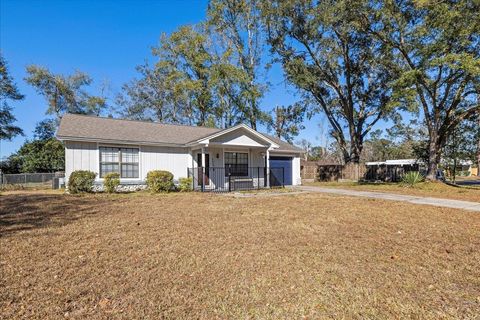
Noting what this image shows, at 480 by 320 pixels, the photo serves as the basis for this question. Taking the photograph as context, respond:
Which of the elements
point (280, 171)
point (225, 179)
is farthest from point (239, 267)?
point (280, 171)

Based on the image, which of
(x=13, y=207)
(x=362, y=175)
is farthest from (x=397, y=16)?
(x=13, y=207)

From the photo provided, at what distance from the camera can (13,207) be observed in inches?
374

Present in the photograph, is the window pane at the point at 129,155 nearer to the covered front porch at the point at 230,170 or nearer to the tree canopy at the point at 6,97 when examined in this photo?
the covered front porch at the point at 230,170

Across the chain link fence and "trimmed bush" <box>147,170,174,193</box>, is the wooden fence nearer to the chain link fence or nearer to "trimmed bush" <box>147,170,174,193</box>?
"trimmed bush" <box>147,170,174,193</box>

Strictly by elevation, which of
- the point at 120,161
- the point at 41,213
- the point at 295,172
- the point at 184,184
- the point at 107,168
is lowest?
the point at 41,213

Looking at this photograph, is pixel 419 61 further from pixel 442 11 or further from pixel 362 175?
pixel 362 175

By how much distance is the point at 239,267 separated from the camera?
419 cm

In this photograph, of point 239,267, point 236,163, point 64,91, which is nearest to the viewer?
point 239,267

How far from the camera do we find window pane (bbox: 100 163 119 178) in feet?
47.1

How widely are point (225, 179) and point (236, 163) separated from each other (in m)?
Answer: 1.63

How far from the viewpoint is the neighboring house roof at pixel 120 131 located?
13898mm

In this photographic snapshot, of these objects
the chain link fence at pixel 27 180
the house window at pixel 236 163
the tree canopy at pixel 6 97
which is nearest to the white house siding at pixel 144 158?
the house window at pixel 236 163

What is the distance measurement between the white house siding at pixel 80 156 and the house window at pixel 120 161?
382mm

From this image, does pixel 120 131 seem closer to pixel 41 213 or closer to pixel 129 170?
pixel 129 170
